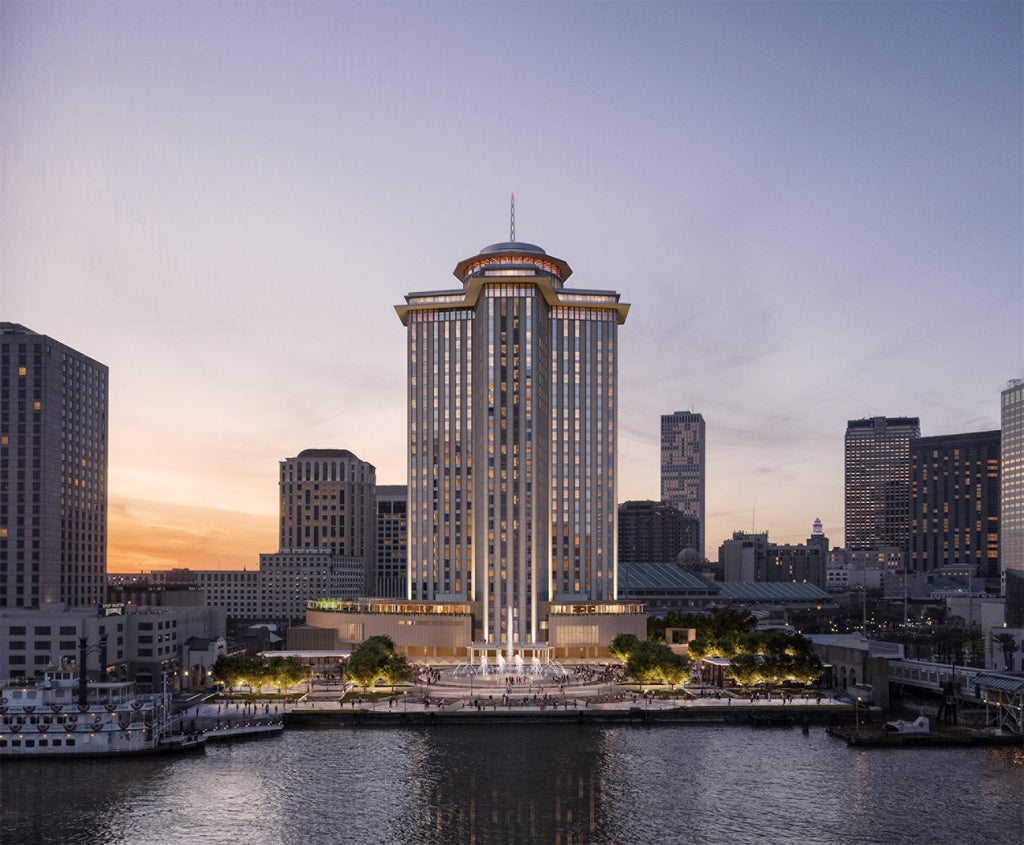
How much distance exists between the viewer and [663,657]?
563 feet

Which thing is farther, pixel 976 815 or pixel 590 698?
pixel 590 698

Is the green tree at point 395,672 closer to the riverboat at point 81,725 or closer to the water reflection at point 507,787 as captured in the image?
the water reflection at point 507,787

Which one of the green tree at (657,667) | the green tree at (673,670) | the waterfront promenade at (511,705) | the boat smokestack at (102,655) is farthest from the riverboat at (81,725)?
the green tree at (673,670)

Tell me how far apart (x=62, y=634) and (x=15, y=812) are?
7838 cm

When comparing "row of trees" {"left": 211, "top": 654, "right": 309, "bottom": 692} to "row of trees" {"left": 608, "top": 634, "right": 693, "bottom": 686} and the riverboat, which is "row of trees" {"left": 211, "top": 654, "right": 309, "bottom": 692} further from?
"row of trees" {"left": 608, "top": 634, "right": 693, "bottom": 686}

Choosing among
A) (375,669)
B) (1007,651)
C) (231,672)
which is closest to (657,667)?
(375,669)

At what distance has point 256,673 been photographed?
530 feet

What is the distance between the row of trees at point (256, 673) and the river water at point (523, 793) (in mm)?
30886

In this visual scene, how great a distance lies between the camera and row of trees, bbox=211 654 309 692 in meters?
162

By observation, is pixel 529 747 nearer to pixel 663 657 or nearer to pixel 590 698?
pixel 590 698

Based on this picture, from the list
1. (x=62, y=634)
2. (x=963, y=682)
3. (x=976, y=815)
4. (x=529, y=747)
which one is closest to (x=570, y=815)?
(x=529, y=747)

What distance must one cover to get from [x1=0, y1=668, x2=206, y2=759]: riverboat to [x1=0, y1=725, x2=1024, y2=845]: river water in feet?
9.78

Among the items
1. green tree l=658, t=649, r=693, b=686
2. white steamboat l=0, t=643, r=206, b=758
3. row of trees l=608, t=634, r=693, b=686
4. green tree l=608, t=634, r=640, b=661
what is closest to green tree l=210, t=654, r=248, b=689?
white steamboat l=0, t=643, r=206, b=758

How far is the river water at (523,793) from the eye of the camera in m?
90.0
